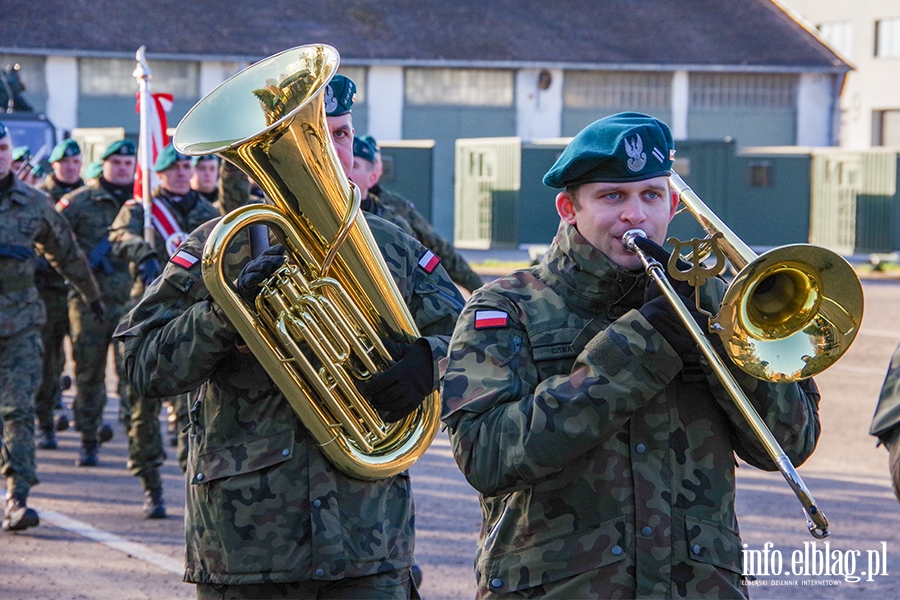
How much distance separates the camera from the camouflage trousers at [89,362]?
8820mm

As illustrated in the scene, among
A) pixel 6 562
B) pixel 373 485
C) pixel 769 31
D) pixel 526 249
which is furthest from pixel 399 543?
pixel 769 31

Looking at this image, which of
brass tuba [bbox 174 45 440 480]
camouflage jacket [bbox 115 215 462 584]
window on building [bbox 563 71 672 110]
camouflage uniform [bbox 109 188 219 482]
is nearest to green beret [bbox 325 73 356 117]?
brass tuba [bbox 174 45 440 480]

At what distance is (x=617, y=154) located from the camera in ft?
8.88

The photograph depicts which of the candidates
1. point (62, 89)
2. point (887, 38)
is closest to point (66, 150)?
point (62, 89)

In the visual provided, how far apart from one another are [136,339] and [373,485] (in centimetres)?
78

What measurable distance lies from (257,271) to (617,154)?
3.38 ft

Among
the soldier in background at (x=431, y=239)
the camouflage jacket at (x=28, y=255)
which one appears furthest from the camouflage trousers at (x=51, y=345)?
the soldier in background at (x=431, y=239)

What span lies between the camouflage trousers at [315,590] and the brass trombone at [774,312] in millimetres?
1328

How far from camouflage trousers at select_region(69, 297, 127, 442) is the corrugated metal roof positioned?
977 inches

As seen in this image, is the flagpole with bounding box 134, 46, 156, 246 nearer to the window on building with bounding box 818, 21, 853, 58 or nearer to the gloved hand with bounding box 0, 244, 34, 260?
the gloved hand with bounding box 0, 244, 34, 260

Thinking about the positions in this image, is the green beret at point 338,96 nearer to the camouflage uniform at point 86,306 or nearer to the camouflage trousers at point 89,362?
the camouflage uniform at point 86,306

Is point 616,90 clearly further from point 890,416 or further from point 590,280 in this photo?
point 890,416

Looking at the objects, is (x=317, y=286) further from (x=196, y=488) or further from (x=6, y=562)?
(x=6, y=562)

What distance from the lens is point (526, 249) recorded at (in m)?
25.2
